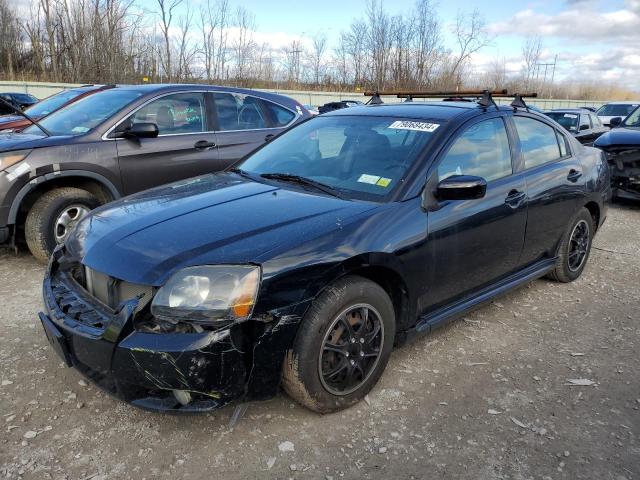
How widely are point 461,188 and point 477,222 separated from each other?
0.45 m

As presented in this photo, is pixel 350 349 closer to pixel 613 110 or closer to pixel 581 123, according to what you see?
pixel 581 123

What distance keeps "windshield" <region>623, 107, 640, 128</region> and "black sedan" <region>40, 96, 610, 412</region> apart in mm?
6351

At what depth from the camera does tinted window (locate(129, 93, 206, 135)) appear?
5.44 metres

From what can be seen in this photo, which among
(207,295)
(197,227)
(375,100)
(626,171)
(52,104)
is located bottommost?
(626,171)

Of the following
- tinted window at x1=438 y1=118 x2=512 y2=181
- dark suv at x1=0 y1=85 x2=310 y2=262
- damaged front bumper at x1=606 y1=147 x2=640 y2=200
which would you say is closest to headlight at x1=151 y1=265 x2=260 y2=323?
tinted window at x1=438 y1=118 x2=512 y2=181

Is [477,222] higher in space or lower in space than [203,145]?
lower

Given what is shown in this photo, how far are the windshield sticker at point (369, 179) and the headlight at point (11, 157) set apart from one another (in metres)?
3.20

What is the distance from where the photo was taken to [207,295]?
2312mm

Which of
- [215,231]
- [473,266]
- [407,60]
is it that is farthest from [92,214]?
[407,60]

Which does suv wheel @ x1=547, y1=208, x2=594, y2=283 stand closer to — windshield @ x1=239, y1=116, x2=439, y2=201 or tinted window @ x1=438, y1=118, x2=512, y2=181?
tinted window @ x1=438, y1=118, x2=512, y2=181

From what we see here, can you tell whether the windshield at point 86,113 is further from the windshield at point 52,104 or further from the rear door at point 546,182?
the rear door at point 546,182

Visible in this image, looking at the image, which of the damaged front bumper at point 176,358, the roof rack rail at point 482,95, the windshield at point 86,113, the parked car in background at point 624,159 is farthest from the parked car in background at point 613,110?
the damaged front bumper at point 176,358

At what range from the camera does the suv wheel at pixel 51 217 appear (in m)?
4.75

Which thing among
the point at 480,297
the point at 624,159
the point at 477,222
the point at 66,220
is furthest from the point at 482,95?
the point at 624,159
